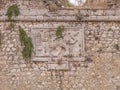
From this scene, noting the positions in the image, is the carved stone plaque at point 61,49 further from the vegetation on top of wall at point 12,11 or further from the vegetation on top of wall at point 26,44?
the vegetation on top of wall at point 12,11

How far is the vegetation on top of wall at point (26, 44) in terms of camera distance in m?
11.3

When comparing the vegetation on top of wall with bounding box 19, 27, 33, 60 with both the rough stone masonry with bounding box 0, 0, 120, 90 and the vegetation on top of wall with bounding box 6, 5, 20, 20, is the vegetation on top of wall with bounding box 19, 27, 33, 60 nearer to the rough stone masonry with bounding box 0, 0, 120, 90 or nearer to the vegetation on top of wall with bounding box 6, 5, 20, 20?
the rough stone masonry with bounding box 0, 0, 120, 90

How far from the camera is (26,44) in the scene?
1129cm

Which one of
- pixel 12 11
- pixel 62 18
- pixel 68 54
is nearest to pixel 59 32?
pixel 62 18

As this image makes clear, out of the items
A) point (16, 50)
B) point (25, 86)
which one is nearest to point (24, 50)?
point (16, 50)

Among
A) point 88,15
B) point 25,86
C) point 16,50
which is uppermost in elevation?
point 88,15

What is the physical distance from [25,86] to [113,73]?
2.70 m

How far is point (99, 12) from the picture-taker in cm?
1137

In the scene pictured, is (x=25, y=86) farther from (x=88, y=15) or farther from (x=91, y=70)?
(x=88, y=15)

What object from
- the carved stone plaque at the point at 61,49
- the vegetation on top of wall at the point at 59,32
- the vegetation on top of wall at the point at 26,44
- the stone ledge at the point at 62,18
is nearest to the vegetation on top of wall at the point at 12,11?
the stone ledge at the point at 62,18

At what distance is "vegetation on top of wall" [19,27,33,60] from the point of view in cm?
1125

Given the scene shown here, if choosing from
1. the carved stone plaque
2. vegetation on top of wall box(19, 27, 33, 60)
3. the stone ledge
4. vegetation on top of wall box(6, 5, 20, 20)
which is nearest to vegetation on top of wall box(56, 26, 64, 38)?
the carved stone plaque

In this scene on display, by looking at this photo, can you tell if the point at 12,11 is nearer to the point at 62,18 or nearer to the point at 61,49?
the point at 62,18

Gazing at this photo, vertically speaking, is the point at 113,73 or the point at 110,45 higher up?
the point at 110,45
